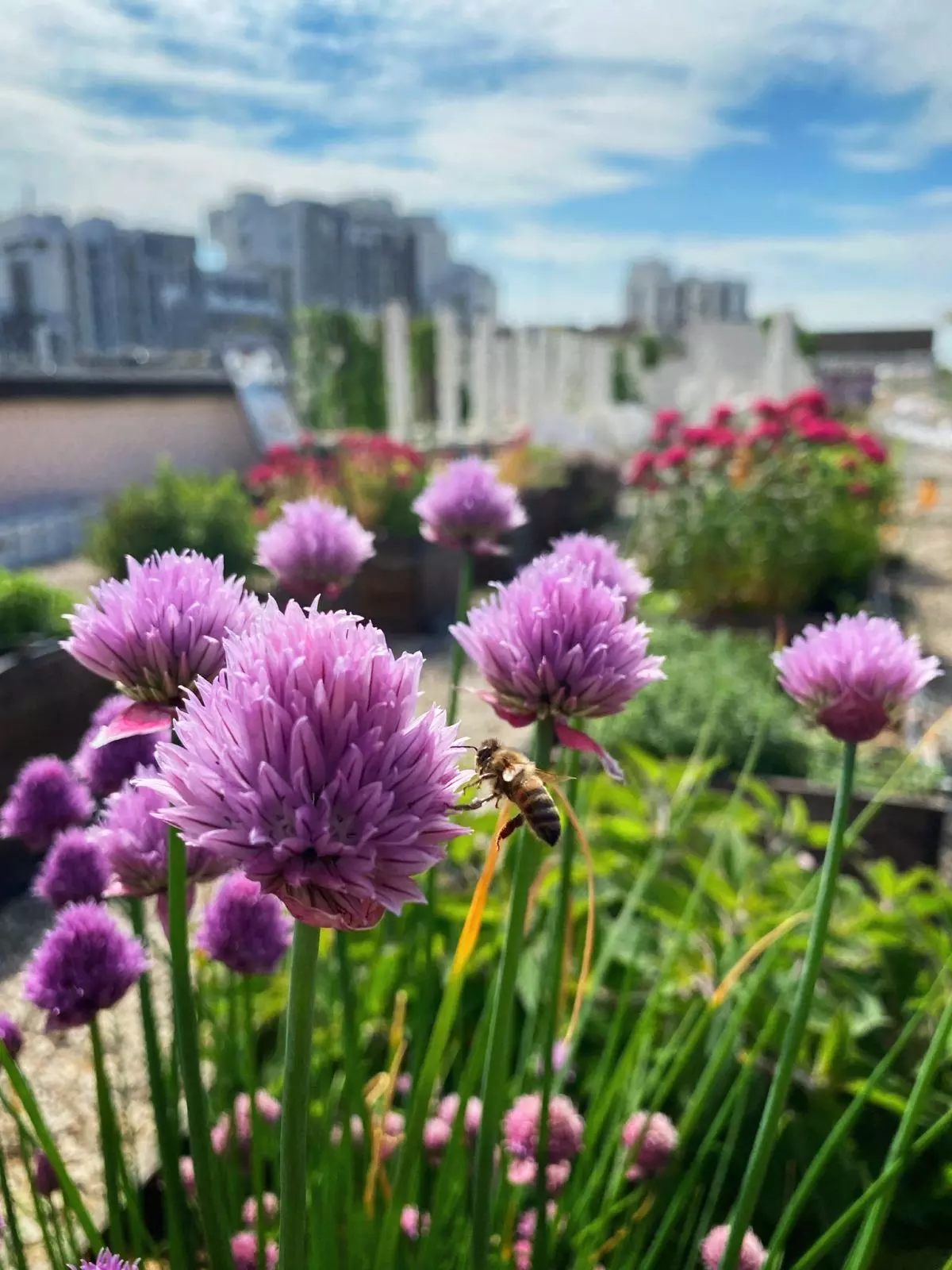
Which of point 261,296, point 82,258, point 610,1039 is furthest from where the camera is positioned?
point 261,296

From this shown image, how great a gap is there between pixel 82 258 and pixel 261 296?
8.89m

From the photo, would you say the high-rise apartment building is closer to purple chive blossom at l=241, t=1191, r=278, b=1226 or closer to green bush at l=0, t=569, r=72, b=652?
green bush at l=0, t=569, r=72, b=652

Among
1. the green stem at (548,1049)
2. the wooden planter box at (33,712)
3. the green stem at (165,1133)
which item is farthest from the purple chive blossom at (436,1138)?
the wooden planter box at (33,712)

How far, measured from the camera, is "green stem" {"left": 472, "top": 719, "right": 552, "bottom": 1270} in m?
0.75

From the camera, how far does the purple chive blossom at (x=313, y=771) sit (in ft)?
1.52

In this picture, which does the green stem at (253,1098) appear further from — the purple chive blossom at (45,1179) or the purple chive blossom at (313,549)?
the purple chive blossom at (313,549)

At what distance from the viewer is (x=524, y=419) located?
14430 millimetres

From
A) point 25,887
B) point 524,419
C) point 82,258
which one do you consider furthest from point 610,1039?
point 82,258

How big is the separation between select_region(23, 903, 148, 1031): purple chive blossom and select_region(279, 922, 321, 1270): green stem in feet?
1.23

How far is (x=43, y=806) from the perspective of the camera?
104 cm

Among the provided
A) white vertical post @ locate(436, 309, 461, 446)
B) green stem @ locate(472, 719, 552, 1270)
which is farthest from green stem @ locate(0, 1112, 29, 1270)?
white vertical post @ locate(436, 309, 461, 446)

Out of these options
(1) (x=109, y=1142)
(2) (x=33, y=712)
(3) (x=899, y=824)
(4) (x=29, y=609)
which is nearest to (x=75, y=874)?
(1) (x=109, y=1142)

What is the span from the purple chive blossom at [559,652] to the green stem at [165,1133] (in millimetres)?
432

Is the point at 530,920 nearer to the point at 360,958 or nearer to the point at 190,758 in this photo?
the point at 360,958
